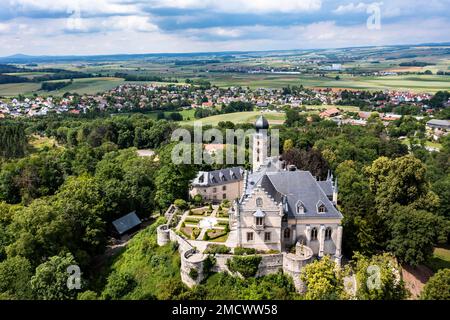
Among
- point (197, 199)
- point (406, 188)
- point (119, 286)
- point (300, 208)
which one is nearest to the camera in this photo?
point (119, 286)

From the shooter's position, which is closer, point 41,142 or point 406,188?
point 406,188

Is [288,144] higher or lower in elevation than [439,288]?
higher

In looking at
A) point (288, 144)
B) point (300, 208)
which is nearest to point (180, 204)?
point (300, 208)

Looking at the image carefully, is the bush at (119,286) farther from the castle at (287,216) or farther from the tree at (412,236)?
the tree at (412,236)

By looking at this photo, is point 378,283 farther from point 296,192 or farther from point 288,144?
point 288,144

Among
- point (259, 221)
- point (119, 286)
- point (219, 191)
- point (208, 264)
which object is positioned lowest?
point (119, 286)

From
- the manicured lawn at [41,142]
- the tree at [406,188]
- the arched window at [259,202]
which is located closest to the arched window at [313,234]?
the arched window at [259,202]

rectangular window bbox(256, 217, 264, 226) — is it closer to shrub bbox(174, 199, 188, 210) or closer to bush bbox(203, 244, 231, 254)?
bush bbox(203, 244, 231, 254)
